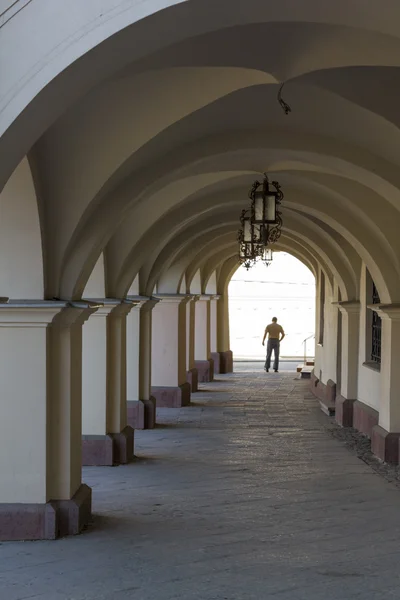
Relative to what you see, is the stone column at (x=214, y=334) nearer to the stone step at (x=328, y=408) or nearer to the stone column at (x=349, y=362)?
the stone step at (x=328, y=408)

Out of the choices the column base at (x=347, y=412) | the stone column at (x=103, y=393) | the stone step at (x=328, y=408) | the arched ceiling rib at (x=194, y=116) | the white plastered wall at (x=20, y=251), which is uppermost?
the arched ceiling rib at (x=194, y=116)

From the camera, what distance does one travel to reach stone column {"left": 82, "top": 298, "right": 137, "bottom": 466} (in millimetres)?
13422

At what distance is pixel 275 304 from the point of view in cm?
4359

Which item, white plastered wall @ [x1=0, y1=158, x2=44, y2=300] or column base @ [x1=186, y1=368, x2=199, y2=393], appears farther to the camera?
column base @ [x1=186, y1=368, x2=199, y2=393]

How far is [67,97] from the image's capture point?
592 cm

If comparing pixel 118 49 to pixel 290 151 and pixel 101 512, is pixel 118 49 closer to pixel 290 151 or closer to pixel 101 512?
pixel 290 151

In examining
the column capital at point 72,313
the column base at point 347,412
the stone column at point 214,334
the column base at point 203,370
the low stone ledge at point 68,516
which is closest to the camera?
the column capital at point 72,313

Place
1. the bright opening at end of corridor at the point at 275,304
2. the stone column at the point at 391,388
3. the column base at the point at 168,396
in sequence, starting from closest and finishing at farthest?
the stone column at the point at 391,388 → the column base at the point at 168,396 → the bright opening at end of corridor at the point at 275,304

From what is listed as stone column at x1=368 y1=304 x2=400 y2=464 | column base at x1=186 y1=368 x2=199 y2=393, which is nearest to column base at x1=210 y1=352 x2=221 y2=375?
column base at x1=186 y1=368 x2=199 y2=393

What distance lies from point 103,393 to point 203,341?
639 inches

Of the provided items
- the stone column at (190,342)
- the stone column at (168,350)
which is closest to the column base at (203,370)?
the stone column at (190,342)

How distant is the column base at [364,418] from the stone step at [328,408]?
2.21 metres

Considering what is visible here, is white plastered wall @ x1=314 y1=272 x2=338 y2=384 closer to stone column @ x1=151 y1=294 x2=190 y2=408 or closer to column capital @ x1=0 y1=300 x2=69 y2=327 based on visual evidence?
stone column @ x1=151 y1=294 x2=190 y2=408

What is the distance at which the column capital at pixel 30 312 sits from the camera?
9.06 meters
